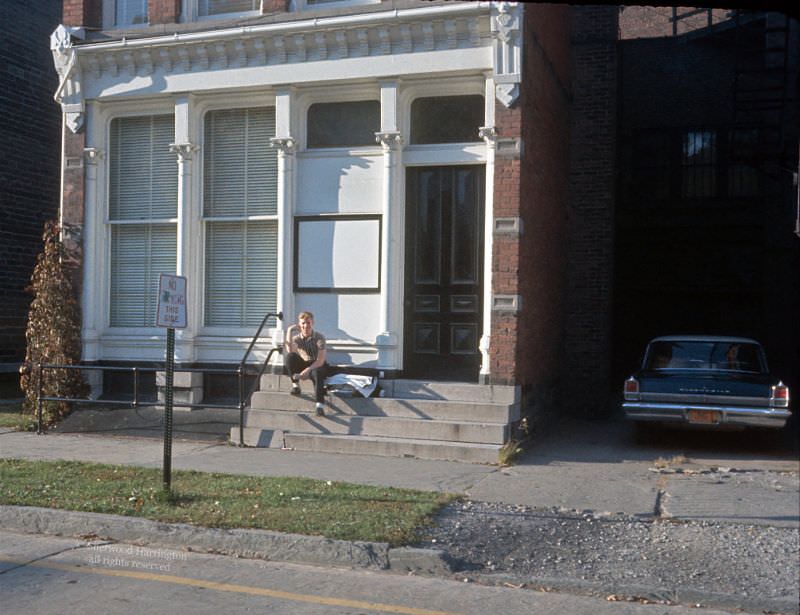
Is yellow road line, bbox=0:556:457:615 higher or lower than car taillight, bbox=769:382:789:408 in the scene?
lower

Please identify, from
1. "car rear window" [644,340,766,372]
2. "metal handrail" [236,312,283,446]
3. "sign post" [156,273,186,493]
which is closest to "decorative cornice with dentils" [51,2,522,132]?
"metal handrail" [236,312,283,446]

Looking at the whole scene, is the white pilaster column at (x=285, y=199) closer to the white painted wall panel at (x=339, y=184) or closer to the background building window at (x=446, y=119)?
the white painted wall panel at (x=339, y=184)

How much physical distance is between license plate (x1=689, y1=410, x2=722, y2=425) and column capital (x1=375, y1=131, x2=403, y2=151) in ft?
17.5

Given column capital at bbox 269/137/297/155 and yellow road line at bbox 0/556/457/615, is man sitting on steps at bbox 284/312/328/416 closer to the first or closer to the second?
column capital at bbox 269/137/297/155

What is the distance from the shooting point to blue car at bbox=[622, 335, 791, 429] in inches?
436

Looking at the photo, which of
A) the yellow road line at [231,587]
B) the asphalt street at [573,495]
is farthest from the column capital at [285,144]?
the yellow road line at [231,587]

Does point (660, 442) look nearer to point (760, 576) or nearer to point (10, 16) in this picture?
point (760, 576)

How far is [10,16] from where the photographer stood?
1716cm

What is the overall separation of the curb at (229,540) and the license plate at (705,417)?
6.07 m

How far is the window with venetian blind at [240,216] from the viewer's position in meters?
13.1

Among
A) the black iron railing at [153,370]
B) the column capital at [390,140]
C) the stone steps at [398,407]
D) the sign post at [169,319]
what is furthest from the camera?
the column capital at [390,140]

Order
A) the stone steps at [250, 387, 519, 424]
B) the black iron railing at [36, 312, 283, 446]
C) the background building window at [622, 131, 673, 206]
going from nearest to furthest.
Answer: the stone steps at [250, 387, 519, 424] < the black iron railing at [36, 312, 283, 446] < the background building window at [622, 131, 673, 206]

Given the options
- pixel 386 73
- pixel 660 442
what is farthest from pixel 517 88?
pixel 660 442

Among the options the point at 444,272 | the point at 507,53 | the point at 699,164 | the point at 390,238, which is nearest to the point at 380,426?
the point at 444,272
